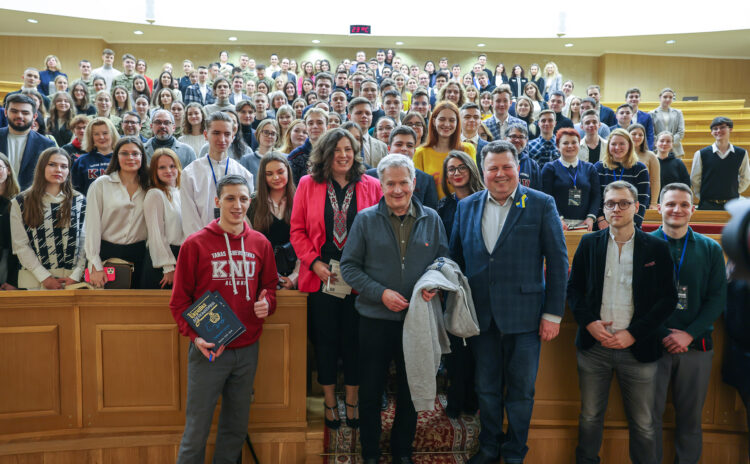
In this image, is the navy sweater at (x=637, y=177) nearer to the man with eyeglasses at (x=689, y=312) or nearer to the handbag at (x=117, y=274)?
the man with eyeglasses at (x=689, y=312)

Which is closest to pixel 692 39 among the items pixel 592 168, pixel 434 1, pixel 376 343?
pixel 434 1

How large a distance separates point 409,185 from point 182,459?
1643mm

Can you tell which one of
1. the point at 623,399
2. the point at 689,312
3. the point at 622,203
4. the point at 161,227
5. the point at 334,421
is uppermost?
the point at 622,203

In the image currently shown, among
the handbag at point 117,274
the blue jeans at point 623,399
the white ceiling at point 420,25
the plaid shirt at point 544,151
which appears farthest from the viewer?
the white ceiling at point 420,25

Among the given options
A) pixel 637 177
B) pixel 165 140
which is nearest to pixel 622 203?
pixel 637 177

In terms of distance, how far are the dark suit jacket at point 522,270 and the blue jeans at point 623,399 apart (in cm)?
43

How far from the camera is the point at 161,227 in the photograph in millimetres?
2838

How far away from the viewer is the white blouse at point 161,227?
2.79m

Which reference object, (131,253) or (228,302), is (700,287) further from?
(131,253)

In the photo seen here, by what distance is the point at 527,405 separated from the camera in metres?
2.44

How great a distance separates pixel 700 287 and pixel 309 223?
2026 millimetres

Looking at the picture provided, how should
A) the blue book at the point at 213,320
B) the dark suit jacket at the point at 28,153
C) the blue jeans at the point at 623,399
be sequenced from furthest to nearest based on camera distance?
the dark suit jacket at the point at 28,153
the blue jeans at the point at 623,399
the blue book at the point at 213,320

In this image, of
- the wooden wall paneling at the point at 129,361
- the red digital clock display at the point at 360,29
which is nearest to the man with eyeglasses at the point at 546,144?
the wooden wall paneling at the point at 129,361

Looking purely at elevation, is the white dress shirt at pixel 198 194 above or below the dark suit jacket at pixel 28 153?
below
